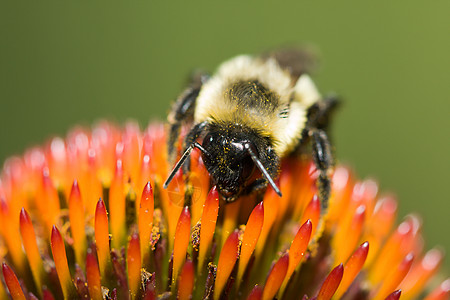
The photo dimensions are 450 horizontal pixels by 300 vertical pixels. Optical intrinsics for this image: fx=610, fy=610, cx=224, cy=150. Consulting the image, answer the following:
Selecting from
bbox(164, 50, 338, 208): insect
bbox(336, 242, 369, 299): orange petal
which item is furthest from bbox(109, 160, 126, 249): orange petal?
bbox(336, 242, 369, 299): orange petal

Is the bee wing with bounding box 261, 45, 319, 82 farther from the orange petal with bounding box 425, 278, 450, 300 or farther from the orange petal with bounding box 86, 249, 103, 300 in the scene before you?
the orange petal with bounding box 86, 249, 103, 300

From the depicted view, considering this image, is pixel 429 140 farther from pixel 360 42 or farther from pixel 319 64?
pixel 319 64

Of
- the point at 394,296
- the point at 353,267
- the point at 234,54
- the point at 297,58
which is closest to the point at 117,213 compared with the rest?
the point at 353,267

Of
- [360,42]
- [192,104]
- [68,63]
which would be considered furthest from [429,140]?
[192,104]

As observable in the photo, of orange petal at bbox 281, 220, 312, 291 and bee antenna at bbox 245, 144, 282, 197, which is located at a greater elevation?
bee antenna at bbox 245, 144, 282, 197

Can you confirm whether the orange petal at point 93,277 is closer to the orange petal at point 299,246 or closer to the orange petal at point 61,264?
the orange petal at point 61,264

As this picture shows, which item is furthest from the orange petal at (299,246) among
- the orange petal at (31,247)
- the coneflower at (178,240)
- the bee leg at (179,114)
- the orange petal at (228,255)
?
the orange petal at (31,247)
